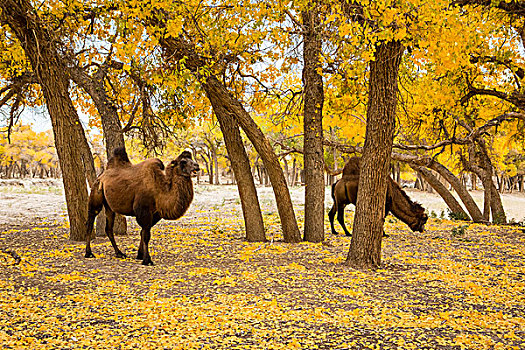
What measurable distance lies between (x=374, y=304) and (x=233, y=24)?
579cm

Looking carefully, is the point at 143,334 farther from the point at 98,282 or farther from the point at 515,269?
the point at 515,269

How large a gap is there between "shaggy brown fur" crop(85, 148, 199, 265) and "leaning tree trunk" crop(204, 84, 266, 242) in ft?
6.94

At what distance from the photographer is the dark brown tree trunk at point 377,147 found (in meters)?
6.55

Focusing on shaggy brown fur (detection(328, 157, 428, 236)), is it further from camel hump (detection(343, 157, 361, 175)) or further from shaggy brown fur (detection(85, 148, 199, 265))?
shaggy brown fur (detection(85, 148, 199, 265))

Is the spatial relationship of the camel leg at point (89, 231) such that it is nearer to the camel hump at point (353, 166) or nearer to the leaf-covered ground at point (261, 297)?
the leaf-covered ground at point (261, 297)

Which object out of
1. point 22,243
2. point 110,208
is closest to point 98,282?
point 110,208

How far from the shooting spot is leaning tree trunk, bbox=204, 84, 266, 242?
938cm

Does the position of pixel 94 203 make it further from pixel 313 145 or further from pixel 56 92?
pixel 313 145

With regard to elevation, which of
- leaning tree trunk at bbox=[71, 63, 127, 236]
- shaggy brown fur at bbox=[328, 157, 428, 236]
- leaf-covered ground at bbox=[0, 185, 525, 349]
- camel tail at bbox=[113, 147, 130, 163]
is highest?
leaning tree trunk at bbox=[71, 63, 127, 236]

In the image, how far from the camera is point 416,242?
9734 millimetres

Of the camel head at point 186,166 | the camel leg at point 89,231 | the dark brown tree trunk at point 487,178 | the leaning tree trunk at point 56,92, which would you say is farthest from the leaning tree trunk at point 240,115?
the dark brown tree trunk at point 487,178

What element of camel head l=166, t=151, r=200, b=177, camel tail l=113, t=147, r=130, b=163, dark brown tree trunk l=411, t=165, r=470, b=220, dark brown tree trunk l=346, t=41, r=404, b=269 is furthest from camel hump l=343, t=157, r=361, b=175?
camel tail l=113, t=147, r=130, b=163

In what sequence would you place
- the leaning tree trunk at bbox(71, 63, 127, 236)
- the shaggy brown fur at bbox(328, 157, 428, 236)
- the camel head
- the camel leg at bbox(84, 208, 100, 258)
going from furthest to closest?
the shaggy brown fur at bbox(328, 157, 428, 236)
the leaning tree trunk at bbox(71, 63, 127, 236)
the camel leg at bbox(84, 208, 100, 258)
the camel head

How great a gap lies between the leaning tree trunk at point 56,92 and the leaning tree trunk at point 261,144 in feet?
9.65
